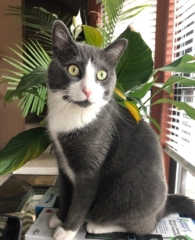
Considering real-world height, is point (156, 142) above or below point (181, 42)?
below

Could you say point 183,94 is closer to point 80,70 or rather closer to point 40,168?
point 80,70

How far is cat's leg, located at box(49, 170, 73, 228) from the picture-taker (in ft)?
2.43

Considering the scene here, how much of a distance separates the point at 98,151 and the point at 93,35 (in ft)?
1.50

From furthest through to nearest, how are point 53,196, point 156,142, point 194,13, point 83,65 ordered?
point 194,13 → point 53,196 → point 156,142 → point 83,65

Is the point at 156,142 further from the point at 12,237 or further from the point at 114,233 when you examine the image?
the point at 12,237

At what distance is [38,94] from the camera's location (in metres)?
0.94

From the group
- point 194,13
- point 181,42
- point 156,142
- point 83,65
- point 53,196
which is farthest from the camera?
point 181,42

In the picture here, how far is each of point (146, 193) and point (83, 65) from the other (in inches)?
15.9

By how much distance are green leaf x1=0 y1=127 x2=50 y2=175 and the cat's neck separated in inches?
8.4

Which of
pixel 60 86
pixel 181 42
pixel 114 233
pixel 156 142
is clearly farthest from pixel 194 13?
pixel 114 233

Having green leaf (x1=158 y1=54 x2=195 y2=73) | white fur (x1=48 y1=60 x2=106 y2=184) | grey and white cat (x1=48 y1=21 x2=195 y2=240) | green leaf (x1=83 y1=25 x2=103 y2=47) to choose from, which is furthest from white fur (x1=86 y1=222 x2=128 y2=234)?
green leaf (x1=83 y1=25 x2=103 y2=47)

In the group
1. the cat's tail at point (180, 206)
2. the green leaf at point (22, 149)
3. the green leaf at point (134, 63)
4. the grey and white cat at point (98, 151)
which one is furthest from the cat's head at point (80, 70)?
the cat's tail at point (180, 206)

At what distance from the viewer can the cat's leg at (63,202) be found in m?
0.74

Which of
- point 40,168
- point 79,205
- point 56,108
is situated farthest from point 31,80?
point 40,168
